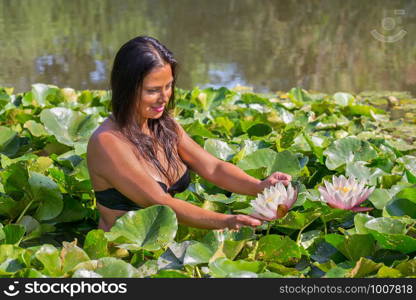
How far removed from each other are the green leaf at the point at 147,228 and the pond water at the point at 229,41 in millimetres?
3461

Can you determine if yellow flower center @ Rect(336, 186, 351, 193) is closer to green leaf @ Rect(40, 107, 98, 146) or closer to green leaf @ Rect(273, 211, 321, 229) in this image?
green leaf @ Rect(273, 211, 321, 229)

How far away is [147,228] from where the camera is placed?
6.18ft

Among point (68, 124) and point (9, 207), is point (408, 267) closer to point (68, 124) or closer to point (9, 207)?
point (9, 207)

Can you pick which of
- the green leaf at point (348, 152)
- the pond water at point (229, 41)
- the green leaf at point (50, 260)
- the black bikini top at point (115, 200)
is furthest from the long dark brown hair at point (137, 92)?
the pond water at point (229, 41)

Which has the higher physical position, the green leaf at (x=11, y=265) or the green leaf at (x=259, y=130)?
the green leaf at (x=11, y=265)

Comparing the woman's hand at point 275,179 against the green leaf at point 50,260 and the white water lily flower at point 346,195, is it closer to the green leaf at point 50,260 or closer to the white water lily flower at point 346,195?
the white water lily flower at point 346,195

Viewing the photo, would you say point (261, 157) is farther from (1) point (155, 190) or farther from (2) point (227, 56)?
(2) point (227, 56)

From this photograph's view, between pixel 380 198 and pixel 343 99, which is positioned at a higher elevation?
pixel 380 198

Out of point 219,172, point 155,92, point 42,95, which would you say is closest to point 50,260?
point 155,92

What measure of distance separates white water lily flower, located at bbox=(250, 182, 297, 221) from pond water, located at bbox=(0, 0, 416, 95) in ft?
11.1

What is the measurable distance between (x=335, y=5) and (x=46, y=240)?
745 centimetres

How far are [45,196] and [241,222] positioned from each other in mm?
749

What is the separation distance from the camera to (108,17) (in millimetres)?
8945

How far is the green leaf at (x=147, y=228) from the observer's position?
1839 millimetres
